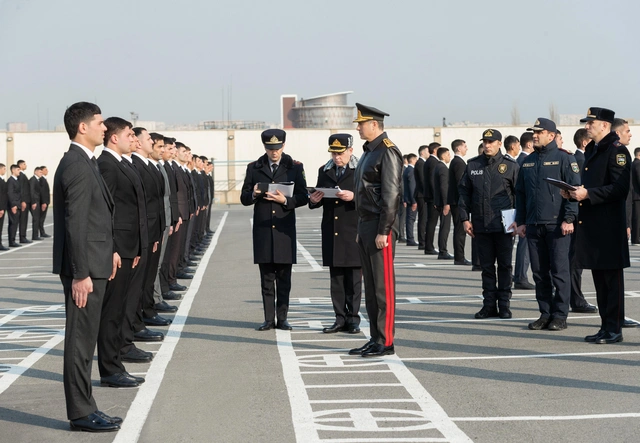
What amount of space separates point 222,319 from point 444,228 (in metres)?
8.97

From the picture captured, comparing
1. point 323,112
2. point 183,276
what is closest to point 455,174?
point 183,276

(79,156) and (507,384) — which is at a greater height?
(79,156)

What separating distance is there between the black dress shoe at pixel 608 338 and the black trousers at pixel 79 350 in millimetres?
4969

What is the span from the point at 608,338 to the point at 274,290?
3.60 m

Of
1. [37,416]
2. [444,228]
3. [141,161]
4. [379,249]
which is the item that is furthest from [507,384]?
[444,228]

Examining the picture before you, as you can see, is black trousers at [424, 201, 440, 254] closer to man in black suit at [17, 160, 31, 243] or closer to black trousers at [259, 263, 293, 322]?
black trousers at [259, 263, 293, 322]

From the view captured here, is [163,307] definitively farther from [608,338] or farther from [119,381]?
[608,338]

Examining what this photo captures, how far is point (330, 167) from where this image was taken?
1080 cm

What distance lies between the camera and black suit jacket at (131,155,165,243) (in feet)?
32.9

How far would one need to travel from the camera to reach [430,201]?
71.7ft

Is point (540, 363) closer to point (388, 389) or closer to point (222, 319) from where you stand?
point (388, 389)

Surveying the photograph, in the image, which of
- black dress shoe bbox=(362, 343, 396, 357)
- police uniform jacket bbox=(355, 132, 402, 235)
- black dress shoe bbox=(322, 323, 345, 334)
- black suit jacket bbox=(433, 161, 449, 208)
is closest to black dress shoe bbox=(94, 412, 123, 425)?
black dress shoe bbox=(362, 343, 396, 357)

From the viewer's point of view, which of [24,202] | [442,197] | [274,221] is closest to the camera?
[274,221]

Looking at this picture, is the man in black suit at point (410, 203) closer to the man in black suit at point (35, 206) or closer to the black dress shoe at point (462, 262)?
the black dress shoe at point (462, 262)
